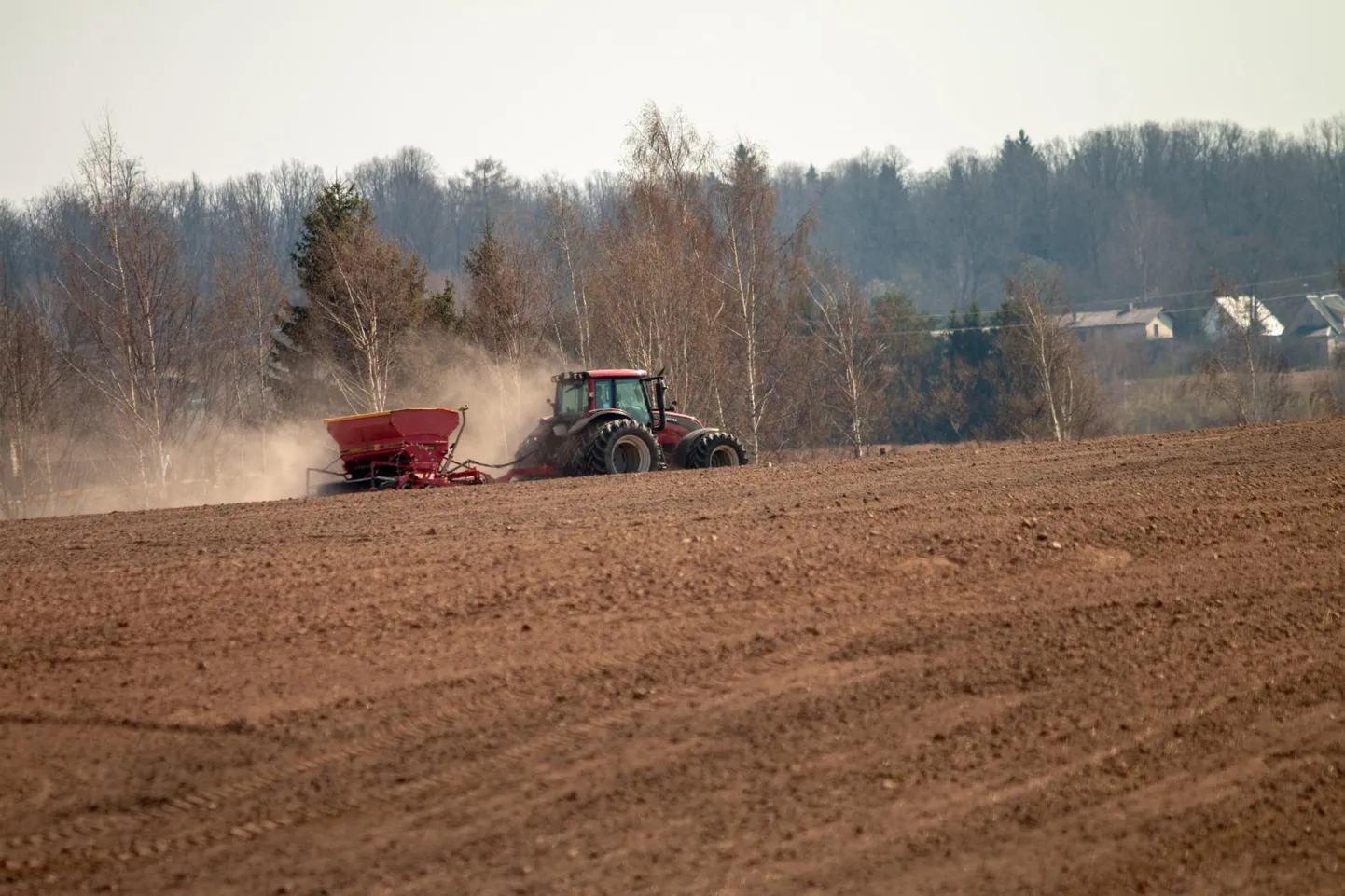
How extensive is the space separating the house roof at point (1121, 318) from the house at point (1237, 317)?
4.38 meters

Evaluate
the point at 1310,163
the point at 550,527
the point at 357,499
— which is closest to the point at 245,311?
the point at 357,499

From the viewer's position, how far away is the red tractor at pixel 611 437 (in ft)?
65.1

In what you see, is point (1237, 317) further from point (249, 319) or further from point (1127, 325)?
point (249, 319)

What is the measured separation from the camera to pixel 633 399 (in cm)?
2117

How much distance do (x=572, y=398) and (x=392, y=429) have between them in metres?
3.05

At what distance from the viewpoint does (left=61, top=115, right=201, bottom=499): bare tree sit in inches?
1292

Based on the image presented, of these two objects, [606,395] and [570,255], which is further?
[570,255]

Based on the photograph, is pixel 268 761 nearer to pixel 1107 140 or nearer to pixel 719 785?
pixel 719 785

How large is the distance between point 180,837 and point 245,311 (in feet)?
150

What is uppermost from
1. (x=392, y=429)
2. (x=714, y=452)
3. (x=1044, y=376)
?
(x=1044, y=376)

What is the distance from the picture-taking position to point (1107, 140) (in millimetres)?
118938

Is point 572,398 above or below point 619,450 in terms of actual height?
above

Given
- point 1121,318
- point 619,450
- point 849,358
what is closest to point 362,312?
point 849,358

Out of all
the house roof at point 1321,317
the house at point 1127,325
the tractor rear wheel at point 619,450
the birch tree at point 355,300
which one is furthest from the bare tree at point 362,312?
the house roof at point 1321,317
